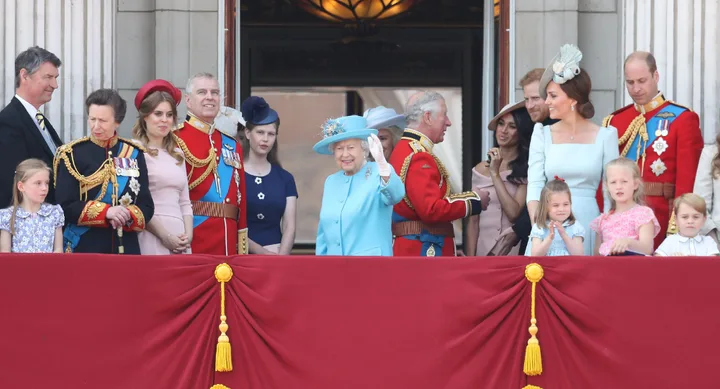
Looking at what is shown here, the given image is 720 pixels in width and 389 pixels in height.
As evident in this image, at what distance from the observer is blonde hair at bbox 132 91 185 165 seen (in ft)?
28.3

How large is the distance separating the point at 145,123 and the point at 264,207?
1.15 m

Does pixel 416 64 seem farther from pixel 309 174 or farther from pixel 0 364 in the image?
pixel 0 364

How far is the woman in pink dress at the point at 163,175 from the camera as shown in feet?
27.9

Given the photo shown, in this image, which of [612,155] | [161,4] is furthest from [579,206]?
[161,4]

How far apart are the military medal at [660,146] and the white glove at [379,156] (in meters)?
1.72

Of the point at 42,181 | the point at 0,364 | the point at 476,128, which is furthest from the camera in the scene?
the point at 476,128

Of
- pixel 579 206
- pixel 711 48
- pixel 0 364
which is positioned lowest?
pixel 0 364

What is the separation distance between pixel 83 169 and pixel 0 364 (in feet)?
4.13

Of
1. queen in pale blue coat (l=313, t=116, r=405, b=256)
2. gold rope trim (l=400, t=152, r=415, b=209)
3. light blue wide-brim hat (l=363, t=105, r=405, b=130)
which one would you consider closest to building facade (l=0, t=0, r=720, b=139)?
light blue wide-brim hat (l=363, t=105, r=405, b=130)

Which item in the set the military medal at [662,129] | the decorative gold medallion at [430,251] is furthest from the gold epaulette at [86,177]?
the military medal at [662,129]

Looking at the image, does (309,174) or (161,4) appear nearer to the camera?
(161,4)

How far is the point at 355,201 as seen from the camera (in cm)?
841

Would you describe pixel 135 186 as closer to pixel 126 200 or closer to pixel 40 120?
pixel 126 200

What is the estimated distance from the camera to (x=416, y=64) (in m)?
15.6
